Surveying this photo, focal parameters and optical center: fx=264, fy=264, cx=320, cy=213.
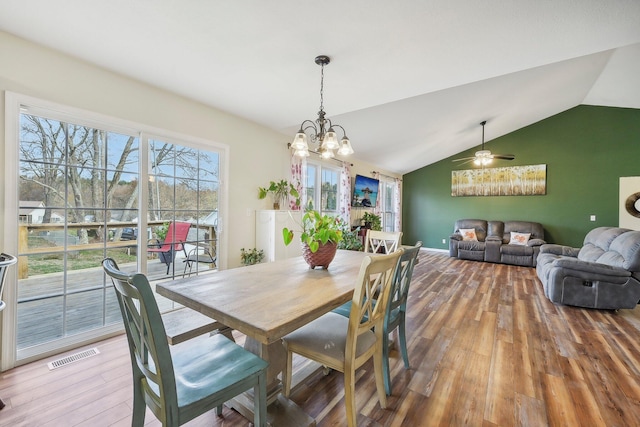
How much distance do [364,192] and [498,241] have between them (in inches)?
130

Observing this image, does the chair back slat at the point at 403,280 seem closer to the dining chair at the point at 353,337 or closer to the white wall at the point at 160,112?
the dining chair at the point at 353,337

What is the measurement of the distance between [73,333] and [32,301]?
42 centimetres

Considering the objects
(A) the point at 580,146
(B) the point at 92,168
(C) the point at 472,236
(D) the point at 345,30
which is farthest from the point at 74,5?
(A) the point at 580,146

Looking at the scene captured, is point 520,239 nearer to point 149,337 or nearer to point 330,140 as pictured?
point 330,140

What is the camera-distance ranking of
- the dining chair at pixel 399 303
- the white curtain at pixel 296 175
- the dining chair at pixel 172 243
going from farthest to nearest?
the white curtain at pixel 296 175 → the dining chair at pixel 172 243 → the dining chair at pixel 399 303

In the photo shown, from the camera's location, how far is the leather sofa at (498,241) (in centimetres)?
582

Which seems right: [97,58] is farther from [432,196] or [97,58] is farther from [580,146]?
[580,146]

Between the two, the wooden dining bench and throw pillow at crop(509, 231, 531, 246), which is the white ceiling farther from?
throw pillow at crop(509, 231, 531, 246)

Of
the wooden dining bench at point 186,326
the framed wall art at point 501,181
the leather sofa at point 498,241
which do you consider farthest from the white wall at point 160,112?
the framed wall art at point 501,181

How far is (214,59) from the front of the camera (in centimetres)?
218

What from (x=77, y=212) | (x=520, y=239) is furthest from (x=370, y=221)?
(x=77, y=212)

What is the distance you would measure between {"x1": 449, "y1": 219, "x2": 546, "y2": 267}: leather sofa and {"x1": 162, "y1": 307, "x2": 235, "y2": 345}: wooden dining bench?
6.35 m

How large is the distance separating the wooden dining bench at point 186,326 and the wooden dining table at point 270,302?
16 cm

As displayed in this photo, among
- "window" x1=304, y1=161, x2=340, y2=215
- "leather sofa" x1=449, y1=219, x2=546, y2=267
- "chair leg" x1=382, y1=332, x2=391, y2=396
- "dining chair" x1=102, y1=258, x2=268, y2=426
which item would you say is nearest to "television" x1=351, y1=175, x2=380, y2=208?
"window" x1=304, y1=161, x2=340, y2=215
